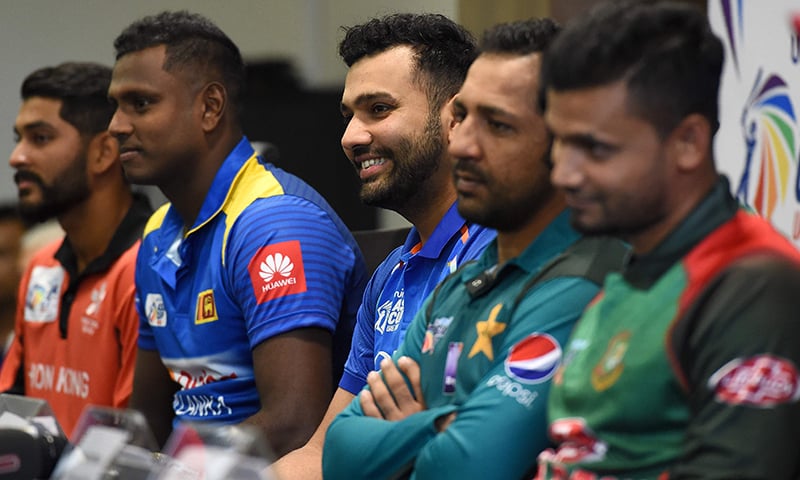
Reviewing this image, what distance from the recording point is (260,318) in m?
2.57

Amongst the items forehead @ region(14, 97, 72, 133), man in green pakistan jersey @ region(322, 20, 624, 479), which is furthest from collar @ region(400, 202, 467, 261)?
forehead @ region(14, 97, 72, 133)

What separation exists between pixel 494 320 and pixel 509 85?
333 millimetres

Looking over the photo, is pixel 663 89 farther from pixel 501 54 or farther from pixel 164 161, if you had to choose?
pixel 164 161

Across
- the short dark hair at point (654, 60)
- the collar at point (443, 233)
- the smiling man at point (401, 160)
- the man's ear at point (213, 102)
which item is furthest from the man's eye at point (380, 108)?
the short dark hair at point (654, 60)

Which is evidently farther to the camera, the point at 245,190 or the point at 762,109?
the point at 245,190

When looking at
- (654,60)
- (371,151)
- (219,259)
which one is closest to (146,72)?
(219,259)

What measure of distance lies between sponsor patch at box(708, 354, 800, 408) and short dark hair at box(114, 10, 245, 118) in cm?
192

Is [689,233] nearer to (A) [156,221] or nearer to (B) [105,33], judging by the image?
(A) [156,221]

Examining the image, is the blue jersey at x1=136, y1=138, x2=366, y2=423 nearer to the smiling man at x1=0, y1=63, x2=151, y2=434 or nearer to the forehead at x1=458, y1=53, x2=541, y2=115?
the smiling man at x1=0, y1=63, x2=151, y2=434

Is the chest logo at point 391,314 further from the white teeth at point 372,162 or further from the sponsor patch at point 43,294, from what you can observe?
the sponsor patch at point 43,294

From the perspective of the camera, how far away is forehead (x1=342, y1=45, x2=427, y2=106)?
2506mm

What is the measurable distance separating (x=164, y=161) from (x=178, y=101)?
14 centimetres

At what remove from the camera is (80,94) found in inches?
144

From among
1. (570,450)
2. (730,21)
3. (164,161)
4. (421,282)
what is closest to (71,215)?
(164,161)
